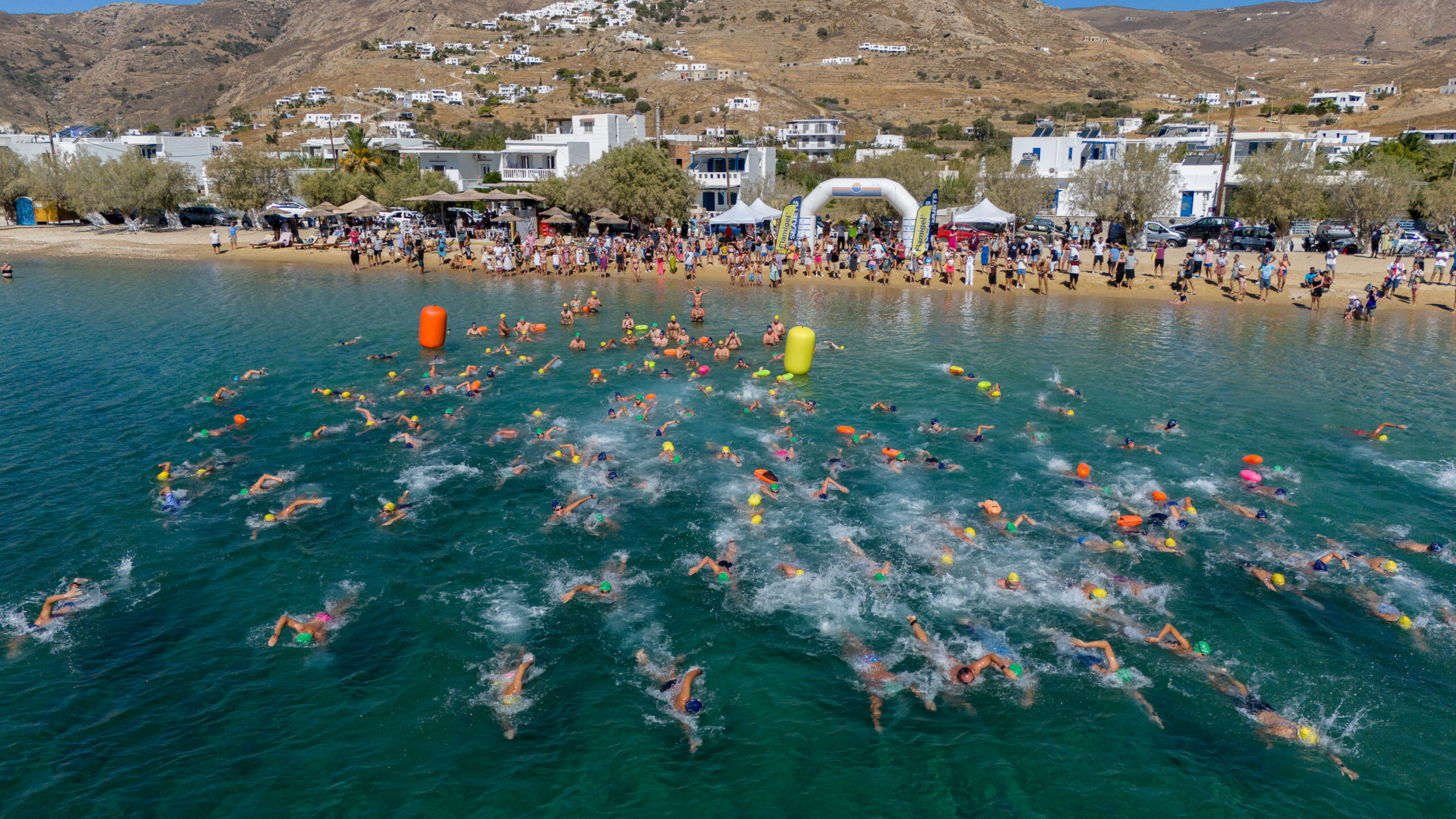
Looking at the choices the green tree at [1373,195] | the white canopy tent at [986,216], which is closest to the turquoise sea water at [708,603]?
the white canopy tent at [986,216]

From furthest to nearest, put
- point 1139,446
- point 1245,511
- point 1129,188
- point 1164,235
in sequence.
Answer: point 1164,235 → point 1129,188 → point 1139,446 → point 1245,511

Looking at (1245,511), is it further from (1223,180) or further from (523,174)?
(523,174)

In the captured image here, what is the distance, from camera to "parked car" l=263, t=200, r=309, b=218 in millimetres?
51994

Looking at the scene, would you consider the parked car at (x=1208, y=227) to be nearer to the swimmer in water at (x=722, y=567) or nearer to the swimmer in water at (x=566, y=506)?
the swimmer in water at (x=722, y=567)

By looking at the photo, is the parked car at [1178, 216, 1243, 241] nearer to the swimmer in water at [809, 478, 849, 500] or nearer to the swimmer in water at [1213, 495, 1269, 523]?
the swimmer in water at [1213, 495, 1269, 523]

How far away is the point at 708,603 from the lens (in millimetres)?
12602

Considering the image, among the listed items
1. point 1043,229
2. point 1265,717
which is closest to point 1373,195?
point 1043,229

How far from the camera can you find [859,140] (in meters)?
106

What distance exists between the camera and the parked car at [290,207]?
171 feet

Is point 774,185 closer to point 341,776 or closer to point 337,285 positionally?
point 337,285

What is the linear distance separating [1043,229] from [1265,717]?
4532cm

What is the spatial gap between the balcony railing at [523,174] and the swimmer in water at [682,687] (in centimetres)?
5664

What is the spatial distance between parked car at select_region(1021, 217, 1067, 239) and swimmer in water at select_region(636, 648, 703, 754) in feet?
139

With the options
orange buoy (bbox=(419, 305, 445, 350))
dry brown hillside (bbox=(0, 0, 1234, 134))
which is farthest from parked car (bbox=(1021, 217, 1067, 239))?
dry brown hillside (bbox=(0, 0, 1234, 134))
